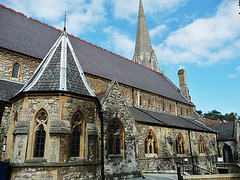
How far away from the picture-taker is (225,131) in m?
29.7

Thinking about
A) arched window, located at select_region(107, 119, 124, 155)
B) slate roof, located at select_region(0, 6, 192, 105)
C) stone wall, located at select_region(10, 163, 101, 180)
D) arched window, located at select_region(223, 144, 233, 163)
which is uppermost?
slate roof, located at select_region(0, 6, 192, 105)

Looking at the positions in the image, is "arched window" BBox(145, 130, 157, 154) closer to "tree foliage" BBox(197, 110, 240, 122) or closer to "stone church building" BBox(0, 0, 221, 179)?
"stone church building" BBox(0, 0, 221, 179)

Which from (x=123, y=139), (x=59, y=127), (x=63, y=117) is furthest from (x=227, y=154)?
(x=59, y=127)

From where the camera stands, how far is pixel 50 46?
17.4 meters

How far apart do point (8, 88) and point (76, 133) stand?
232 inches

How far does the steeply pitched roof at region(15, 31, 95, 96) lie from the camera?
10203 millimetres

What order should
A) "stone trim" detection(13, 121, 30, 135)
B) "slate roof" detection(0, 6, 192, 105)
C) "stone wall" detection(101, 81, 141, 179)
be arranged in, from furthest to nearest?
"slate roof" detection(0, 6, 192, 105), "stone wall" detection(101, 81, 141, 179), "stone trim" detection(13, 121, 30, 135)

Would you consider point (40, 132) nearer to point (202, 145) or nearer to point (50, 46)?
point (50, 46)

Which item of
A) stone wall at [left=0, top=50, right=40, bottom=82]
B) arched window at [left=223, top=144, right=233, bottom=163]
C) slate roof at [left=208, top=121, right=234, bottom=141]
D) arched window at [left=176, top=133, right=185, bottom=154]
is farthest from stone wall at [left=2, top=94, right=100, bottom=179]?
arched window at [left=223, top=144, right=233, bottom=163]

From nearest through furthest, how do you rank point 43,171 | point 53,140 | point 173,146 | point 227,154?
1. point 43,171
2. point 53,140
3. point 173,146
4. point 227,154

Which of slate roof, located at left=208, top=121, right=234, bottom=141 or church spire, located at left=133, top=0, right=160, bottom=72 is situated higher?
church spire, located at left=133, top=0, right=160, bottom=72

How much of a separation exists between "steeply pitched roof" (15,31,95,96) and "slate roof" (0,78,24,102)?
65.5 inches

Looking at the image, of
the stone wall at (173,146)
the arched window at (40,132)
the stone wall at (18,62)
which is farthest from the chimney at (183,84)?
the arched window at (40,132)

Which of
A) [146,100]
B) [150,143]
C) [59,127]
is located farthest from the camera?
[146,100]
